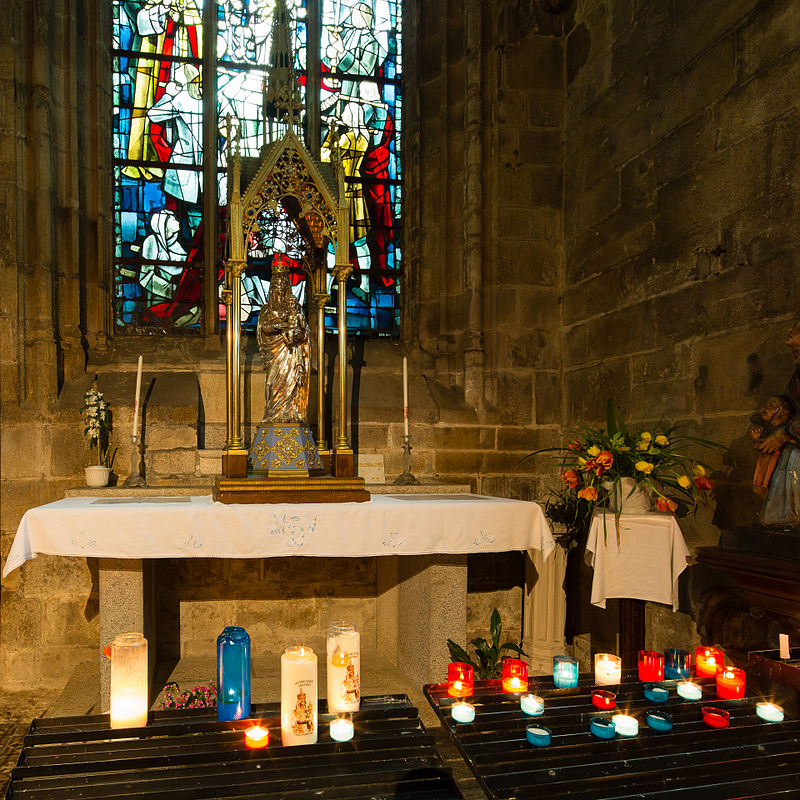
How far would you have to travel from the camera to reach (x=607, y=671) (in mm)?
2389

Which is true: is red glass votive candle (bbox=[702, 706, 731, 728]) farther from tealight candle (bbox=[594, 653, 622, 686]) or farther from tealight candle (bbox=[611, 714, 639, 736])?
tealight candle (bbox=[594, 653, 622, 686])

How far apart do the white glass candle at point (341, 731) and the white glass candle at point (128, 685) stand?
20.3 inches

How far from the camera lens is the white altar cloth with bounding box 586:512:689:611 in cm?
380

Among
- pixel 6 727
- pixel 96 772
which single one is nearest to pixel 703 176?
pixel 96 772

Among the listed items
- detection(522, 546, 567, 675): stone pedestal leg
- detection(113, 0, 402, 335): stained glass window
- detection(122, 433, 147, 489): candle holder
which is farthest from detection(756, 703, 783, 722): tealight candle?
detection(113, 0, 402, 335): stained glass window

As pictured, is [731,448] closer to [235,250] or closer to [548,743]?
[548,743]

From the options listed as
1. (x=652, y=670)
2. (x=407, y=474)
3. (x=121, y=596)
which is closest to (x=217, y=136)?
(x=407, y=474)

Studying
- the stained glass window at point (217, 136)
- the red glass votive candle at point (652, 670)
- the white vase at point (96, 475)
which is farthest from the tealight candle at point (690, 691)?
the stained glass window at point (217, 136)

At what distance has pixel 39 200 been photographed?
17.0 ft

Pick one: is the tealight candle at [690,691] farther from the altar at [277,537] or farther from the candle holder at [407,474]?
the candle holder at [407,474]

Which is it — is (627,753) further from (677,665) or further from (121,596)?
(121,596)

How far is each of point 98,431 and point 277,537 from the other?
174 cm

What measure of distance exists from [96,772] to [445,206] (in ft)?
16.6

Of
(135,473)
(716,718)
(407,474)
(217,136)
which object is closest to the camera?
(716,718)
